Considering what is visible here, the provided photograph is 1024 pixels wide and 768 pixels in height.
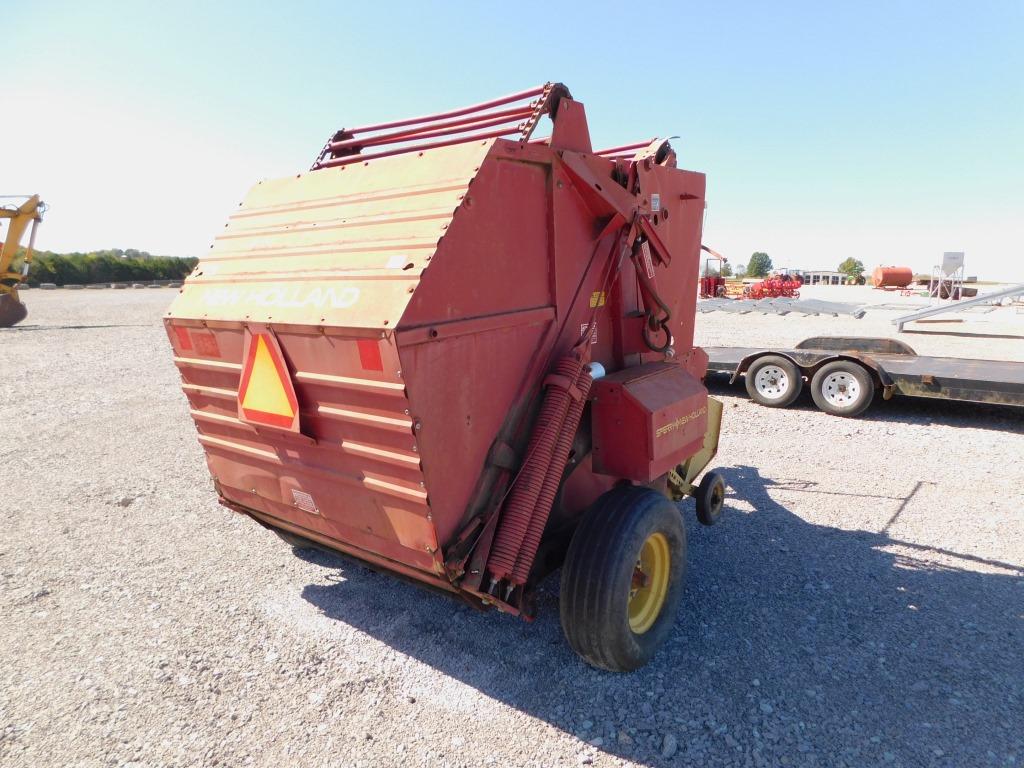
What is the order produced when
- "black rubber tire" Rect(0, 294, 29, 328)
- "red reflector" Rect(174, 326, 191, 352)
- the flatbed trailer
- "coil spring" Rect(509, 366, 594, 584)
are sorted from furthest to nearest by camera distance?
"black rubber tire" Rect(0, 294, 29, 328) → the flatbed trailer → "red reflector" Rect(174, 326, 191, 352) → "coil spring" Rect(509, 366, 594, 584)

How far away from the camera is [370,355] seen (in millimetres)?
2432

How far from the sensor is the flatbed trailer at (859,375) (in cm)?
730

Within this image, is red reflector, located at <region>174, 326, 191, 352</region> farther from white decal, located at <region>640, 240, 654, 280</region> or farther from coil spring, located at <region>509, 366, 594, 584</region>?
white decal, located at <region>640, 240, 654, 280</region>

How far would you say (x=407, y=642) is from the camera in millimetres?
3436

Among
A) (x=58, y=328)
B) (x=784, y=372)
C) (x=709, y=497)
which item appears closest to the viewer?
(x=709, y=497)

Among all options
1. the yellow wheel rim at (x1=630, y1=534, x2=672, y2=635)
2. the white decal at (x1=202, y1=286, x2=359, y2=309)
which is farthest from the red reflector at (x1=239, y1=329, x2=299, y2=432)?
the yellow wheel rim at (x1=630, y1=534, x2=672, y2=635)

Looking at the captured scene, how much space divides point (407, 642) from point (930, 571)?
3515 millimetres

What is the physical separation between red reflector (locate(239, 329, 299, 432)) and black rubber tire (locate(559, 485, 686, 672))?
1.52 m

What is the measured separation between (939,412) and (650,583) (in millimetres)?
6927

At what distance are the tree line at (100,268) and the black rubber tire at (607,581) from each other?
4768 centimetres

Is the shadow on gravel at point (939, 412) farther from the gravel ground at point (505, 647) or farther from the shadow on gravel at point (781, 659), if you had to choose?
the shadow on gravel at point (781, 659)

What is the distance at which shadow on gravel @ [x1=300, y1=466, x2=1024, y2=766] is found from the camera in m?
2.69

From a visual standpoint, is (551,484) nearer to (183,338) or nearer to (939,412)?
(183,338)

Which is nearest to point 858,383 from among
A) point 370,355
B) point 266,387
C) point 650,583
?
point 650,583
